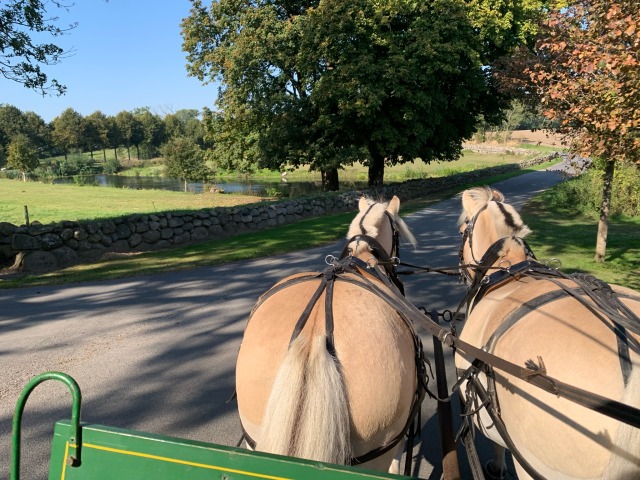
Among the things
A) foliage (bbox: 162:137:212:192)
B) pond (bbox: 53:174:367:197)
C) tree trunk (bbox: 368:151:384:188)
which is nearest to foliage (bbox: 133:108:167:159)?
pond (bbox: 53:174:367:197)

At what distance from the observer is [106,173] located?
290ft

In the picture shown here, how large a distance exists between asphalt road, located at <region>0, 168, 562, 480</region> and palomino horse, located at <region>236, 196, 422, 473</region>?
1.73m

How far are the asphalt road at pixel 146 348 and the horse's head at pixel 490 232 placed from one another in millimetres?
1808

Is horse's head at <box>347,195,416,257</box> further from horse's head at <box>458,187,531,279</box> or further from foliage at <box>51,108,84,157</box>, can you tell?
foliage at <box>51,108,84,157</box>

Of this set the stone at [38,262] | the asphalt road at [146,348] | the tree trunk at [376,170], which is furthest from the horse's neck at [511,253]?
the tree trunk at [376,170]

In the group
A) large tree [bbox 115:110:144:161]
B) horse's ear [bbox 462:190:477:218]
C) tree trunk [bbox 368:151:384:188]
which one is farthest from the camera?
large tree [bbox 115:110:144:161]

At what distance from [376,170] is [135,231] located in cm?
1540

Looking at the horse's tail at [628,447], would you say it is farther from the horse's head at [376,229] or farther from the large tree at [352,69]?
the large tree at [352,69]

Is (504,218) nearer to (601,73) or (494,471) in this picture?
(494,471)

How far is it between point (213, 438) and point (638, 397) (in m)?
3.29

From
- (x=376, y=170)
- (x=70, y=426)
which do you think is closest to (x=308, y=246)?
(x=70, y=426)

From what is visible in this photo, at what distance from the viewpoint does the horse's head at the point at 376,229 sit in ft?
11.9

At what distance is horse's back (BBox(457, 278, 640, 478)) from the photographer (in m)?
1.91

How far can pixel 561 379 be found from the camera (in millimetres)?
2037
